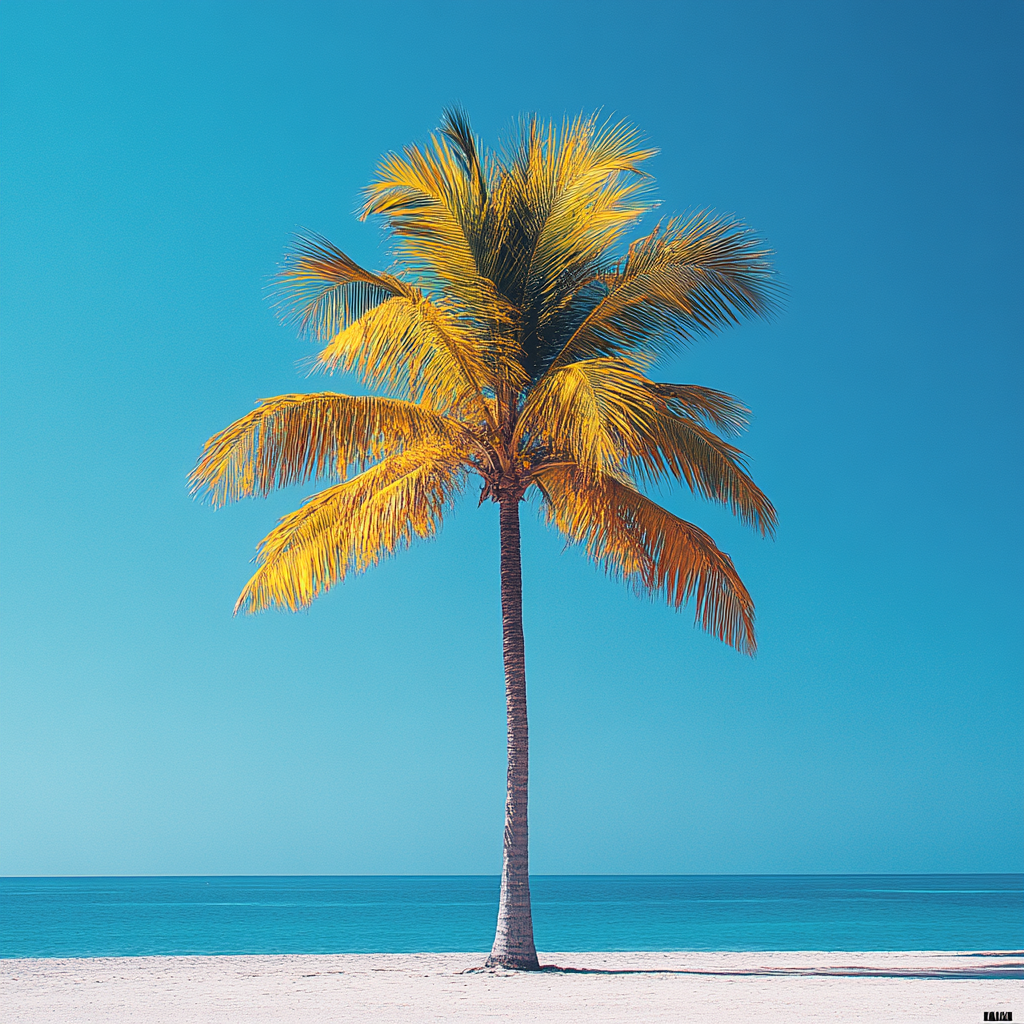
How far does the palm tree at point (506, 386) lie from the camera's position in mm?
10734

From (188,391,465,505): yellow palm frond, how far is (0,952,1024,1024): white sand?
4.52 meters

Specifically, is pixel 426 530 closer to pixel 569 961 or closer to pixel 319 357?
pixel 319 357

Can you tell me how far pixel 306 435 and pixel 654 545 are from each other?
354 cm

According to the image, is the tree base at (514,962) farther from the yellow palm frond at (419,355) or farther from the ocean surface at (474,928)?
the ocean surface at (474,928)

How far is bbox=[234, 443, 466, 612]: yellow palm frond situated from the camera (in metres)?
10.6

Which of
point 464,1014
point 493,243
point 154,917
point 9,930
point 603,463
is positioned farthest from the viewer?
point 154,917

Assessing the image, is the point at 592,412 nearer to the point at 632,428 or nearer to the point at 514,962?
the point at 632,428

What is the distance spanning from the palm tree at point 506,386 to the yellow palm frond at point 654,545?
0.02 metres

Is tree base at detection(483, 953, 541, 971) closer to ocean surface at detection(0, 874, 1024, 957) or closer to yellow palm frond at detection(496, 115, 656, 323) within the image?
yellow palm frond at detection(496, 115, 656, 323)

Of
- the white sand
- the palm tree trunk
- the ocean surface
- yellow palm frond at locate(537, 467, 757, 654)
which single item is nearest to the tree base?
the palm tree trunk

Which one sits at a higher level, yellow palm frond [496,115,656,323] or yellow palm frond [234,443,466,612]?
yellow palm frond [496,115,656,323]

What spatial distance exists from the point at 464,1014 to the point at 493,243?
679 cm

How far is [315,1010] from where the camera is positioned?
320 inches

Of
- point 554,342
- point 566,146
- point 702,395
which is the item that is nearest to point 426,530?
point 554,342
